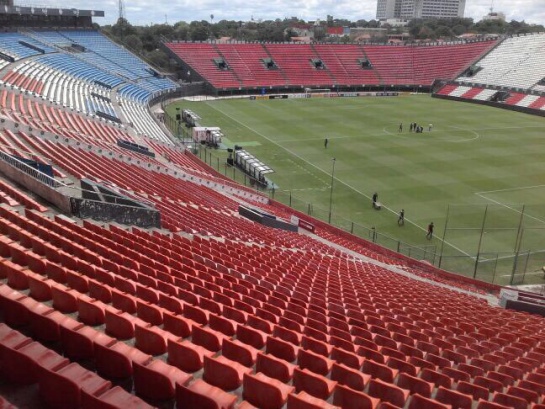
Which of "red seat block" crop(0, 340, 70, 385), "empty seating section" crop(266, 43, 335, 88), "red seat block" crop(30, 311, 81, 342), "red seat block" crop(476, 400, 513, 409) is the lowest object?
"red seat block" crop(476, 400, 513, 409)

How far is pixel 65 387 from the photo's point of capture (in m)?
4.66

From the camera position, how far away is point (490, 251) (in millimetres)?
26594

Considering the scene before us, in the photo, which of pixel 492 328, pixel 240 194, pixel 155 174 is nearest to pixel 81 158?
pixel 155 174

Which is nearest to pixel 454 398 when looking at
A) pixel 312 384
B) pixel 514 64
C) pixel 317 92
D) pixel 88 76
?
pixel 312 384

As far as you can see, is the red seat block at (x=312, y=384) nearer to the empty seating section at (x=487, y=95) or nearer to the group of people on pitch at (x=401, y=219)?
the group of people on pitch at (x=401, y=219)

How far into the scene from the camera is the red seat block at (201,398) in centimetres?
502

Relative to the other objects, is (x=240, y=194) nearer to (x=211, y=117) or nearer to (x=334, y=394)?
(x=334, y=394)

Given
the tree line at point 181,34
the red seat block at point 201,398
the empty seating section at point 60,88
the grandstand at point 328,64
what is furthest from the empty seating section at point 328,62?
the red seat block at point 201,398

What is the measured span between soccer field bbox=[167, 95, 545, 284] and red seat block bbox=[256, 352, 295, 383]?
20.1 metres

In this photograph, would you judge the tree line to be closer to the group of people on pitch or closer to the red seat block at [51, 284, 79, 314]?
the group of people on pitch

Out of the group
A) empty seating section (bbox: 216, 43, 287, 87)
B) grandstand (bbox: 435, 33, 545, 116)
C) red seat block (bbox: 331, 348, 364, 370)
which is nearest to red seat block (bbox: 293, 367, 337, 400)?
red seat block (bbox: 331, 348, 364, 370)

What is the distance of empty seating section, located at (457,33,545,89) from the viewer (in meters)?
76.6

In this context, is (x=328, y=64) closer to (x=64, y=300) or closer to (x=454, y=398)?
(x=454, y=398)

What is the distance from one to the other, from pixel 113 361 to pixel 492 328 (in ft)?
37.2
